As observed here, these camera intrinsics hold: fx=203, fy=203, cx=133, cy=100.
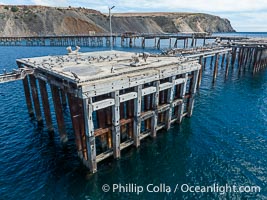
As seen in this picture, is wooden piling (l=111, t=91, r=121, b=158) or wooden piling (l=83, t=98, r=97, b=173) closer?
wooden piling (l=83, t=98, r=97, b=173)

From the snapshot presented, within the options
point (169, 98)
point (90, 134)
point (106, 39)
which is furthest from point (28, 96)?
point (106, 39)

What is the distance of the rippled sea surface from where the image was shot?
15.7 meters

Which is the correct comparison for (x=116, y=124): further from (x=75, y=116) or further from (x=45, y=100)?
(x=45, y=100)

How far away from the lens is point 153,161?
18984 mm

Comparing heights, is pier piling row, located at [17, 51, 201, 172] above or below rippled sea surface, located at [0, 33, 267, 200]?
above

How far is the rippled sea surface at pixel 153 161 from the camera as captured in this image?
15.7 meters

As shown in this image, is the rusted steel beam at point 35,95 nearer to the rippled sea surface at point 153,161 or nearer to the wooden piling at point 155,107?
the rippled sea surface at point 153,161

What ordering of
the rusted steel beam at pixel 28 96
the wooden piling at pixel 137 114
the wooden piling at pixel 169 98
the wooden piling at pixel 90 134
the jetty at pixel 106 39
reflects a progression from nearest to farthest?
the wooden piling at pixel 90 134 → the wooden piling at pixel 137 114 → the wooden piling at pixel 169 98 → the rusted steel beam at pixel 28 96 → the jetty at pixel 106 39

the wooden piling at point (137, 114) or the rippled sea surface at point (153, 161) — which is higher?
the wooden piling at point (137, 114)

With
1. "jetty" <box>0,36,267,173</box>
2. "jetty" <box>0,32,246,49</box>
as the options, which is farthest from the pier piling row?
"jetty" <box>0,32,246,49</box>

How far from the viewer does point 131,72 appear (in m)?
18.0

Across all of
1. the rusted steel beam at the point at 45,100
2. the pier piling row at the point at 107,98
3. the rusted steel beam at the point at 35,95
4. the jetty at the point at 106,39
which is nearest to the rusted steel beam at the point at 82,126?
the pier piling row at the point at 107,98

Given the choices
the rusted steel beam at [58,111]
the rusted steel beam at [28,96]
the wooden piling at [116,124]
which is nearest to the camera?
the wooden piling at [116,124]

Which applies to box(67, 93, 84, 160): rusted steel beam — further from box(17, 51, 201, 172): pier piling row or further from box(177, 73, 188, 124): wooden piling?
box(177, 73, 188, 124): wooden piling
